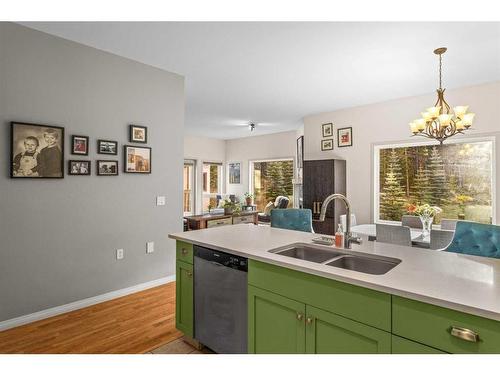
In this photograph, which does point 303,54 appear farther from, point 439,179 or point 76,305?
point 76,305

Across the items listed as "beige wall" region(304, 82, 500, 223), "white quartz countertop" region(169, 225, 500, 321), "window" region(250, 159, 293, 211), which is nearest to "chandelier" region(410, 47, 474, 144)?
"beige wall" region(304, 82, 500, 223)

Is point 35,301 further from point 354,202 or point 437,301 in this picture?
point 354,202

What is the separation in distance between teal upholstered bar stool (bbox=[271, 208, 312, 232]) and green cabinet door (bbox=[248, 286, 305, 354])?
4.49 ft

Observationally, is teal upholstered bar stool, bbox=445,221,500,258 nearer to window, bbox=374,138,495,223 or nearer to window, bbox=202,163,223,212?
window, bbox=374,138,495,223

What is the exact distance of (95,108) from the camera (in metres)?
3.01

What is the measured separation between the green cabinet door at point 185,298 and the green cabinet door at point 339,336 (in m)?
1.01

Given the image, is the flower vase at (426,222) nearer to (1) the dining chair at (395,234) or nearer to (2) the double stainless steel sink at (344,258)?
(1) the dining chair at (395,234)

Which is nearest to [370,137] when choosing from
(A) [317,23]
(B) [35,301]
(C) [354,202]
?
(C) [354,202]

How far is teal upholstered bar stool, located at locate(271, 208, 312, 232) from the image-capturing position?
307 centimetres

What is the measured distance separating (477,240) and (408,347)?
1.29m

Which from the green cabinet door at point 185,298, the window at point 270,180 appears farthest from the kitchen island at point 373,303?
the window at point 270,180

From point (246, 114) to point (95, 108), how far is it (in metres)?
3.26

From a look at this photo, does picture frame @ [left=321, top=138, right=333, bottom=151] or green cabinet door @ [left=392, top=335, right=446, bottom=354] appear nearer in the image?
green cabinet door @ [left=392, top=335, right=446, bottom=354]

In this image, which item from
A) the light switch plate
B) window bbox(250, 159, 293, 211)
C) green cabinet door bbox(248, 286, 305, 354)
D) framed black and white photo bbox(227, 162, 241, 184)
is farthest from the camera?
framed black and white photo bbox(227, 162, 241, 184)
